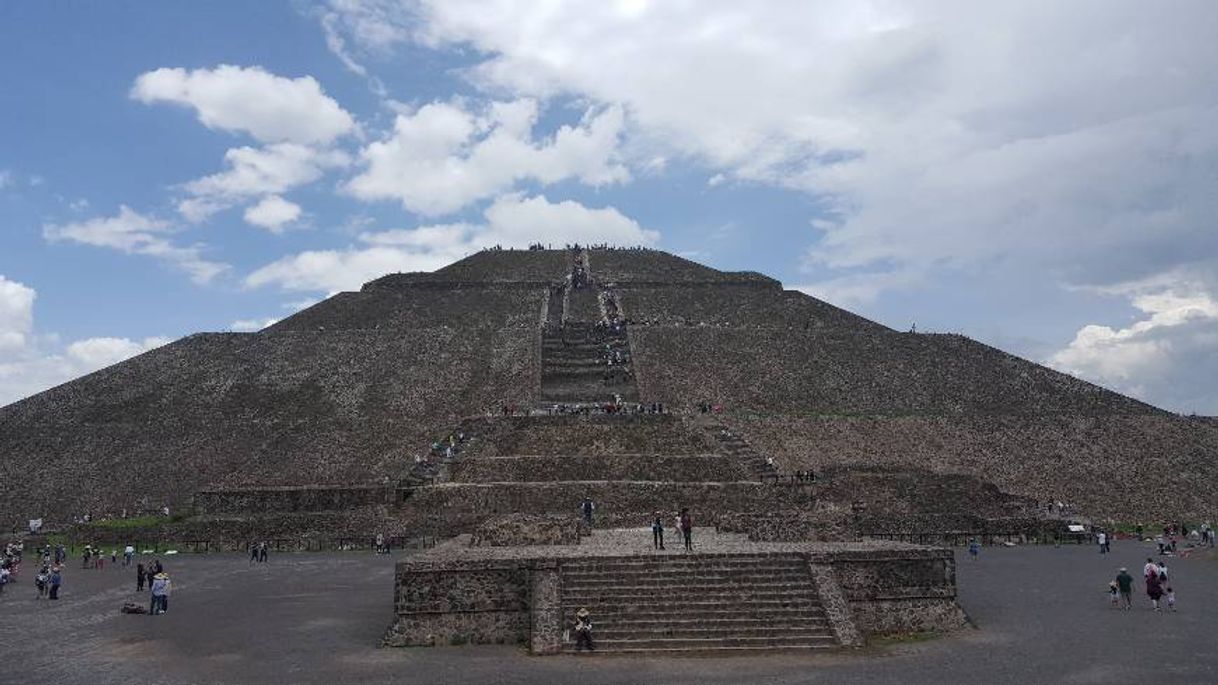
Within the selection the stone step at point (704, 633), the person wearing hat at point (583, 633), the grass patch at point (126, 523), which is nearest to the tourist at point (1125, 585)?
the stone step at point (704, 633)

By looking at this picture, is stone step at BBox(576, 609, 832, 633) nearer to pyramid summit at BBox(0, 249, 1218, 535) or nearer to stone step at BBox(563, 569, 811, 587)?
stone step at BBox(563, 569, 811, 587)

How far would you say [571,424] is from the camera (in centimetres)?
3381

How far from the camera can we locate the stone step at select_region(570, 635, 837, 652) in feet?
43.2

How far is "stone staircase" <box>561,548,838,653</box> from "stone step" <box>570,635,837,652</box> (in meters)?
0.01

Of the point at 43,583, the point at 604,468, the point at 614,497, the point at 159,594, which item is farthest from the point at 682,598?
the point at 604,468

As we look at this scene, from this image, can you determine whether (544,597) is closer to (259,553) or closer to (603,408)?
(259,553)

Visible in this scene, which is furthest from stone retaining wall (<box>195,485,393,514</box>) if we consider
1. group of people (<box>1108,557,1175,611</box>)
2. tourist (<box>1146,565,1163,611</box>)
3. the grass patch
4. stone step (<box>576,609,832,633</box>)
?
tourist (<box>1146,565,1163,611</box>)

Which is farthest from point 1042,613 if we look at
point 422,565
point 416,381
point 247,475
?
point 416,381

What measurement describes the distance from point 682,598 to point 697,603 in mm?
250

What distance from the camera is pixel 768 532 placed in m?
18.3

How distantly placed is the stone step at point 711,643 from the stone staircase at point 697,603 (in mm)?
14

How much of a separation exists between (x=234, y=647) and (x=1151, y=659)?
42.0 feet

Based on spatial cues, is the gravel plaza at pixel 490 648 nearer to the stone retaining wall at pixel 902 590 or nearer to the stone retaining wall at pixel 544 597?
the stone retaining wall at pixel 544 597

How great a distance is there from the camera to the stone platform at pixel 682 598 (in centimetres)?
1350
